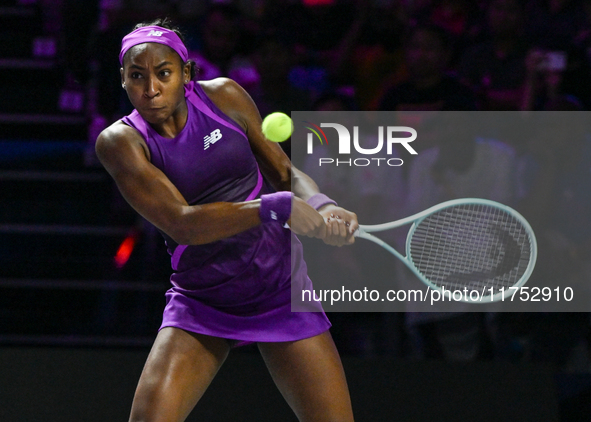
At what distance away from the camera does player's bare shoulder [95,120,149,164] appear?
6.12ft

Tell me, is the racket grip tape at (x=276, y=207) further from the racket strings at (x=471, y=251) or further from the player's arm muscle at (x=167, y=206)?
the racket strings at (x=471, y=251)

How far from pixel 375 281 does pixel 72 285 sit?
170 cm

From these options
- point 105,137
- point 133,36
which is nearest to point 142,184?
point 105,137

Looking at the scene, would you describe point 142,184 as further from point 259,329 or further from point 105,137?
point 259,329

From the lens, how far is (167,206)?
1.84m

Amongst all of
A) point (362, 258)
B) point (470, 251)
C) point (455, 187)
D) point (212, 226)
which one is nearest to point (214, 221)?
point (212, 226)

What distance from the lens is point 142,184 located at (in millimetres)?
1852

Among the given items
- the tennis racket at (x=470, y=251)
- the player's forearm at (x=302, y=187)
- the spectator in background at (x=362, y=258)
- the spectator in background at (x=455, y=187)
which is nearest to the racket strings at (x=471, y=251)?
the tennis racket at (x=470, y=251)

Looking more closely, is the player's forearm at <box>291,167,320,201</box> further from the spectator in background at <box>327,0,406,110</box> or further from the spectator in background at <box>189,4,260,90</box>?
the spectator in background at <box>189,4,260,90</box>

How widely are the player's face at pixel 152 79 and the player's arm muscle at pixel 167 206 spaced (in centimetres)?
10

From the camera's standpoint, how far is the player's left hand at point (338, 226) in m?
1.92

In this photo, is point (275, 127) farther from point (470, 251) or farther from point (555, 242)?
point (555, 242)

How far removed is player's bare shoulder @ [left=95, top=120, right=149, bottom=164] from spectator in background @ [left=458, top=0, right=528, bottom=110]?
2465mm

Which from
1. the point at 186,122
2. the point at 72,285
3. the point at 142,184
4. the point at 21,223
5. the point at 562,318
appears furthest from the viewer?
the point at 21,223
